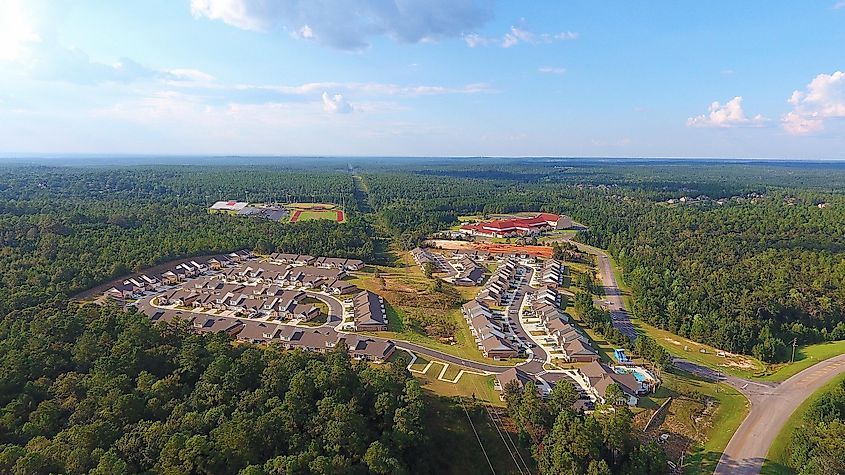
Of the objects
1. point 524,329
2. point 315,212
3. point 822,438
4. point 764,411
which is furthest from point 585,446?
point 315,212

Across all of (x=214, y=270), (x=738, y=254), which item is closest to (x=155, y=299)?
(x=214, y=270)

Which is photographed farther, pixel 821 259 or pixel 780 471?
pixel 821 259

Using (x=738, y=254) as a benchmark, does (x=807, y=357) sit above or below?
below

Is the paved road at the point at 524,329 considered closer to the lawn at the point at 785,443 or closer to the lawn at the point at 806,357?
the lawn at the point at 785,443

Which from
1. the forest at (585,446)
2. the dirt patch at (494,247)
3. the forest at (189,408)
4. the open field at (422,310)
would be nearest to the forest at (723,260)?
the dirt patch at (494,247)

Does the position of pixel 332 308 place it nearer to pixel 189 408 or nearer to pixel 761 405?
pixel 189 408

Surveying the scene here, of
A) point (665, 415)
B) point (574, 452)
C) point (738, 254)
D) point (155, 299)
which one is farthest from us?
point (738, 254)

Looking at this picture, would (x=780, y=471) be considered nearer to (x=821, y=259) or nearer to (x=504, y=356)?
(x=504, y=356)
